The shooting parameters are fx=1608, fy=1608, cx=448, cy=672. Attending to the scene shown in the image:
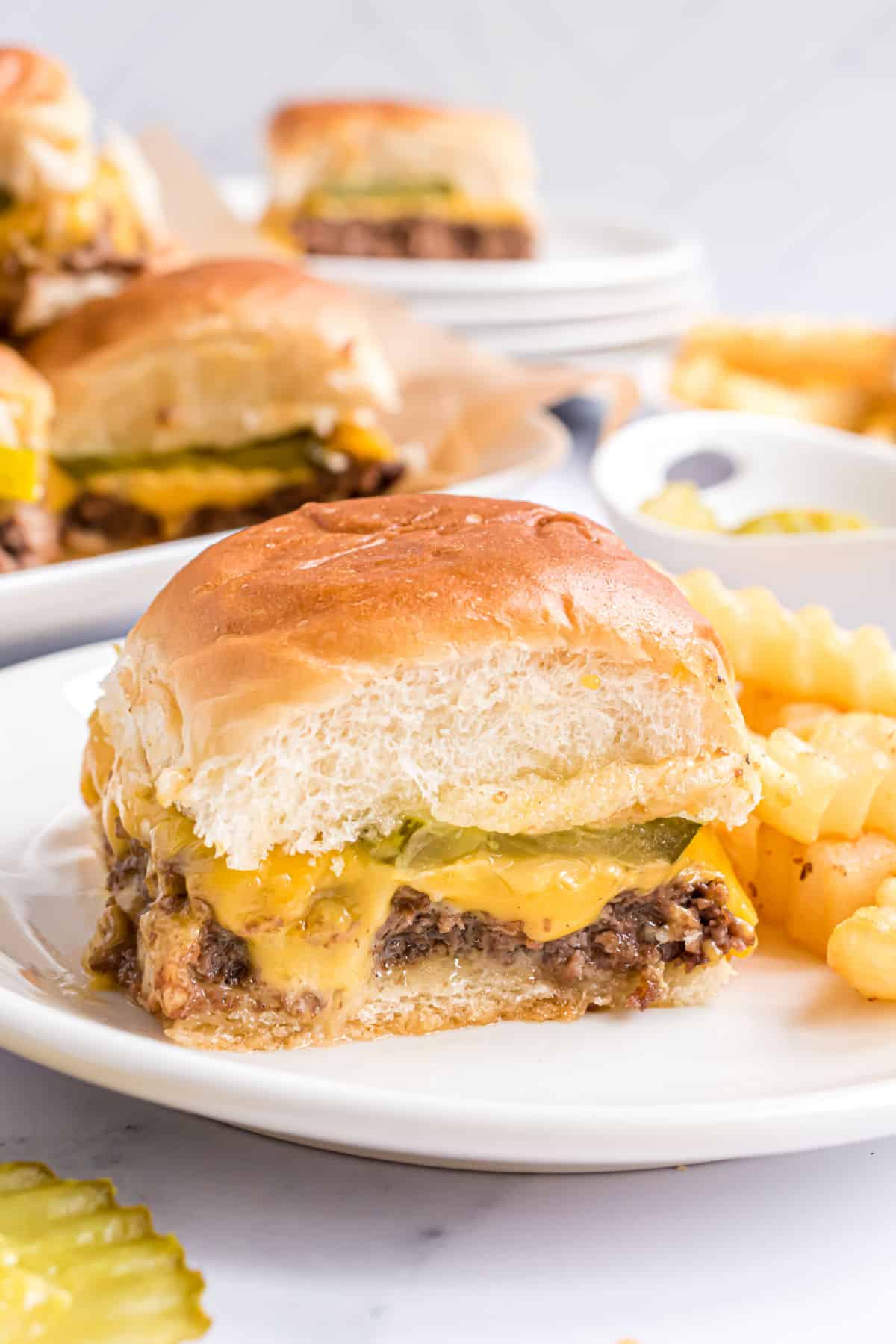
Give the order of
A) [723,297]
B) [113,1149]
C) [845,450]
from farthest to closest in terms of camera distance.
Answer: [723,297] < [845,450] < [113,1149]

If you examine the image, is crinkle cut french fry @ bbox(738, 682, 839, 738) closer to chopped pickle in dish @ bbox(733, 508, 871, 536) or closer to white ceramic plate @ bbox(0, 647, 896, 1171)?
white ceramic plate @ bbox(0, 647, 896, 1171)

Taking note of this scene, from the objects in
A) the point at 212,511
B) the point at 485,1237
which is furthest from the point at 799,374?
the point at 485,1237

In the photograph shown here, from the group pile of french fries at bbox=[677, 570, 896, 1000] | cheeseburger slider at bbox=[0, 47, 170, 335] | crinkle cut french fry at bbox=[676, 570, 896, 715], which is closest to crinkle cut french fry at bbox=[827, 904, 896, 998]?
pile of french fries at bbox=[677, 570, 896, 1000]

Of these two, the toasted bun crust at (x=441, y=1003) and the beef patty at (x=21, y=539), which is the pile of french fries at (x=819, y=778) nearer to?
the toasted bun crust at (x=441, y=1003)

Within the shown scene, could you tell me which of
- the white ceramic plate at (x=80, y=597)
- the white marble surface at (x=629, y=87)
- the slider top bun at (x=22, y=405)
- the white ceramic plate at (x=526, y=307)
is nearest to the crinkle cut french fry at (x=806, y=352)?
the white ceramic plate at (x=526, y=307)

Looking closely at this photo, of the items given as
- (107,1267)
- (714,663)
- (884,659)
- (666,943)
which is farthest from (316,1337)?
(884,659)

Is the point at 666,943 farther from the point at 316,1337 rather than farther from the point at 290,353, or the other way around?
the point at 290,353
